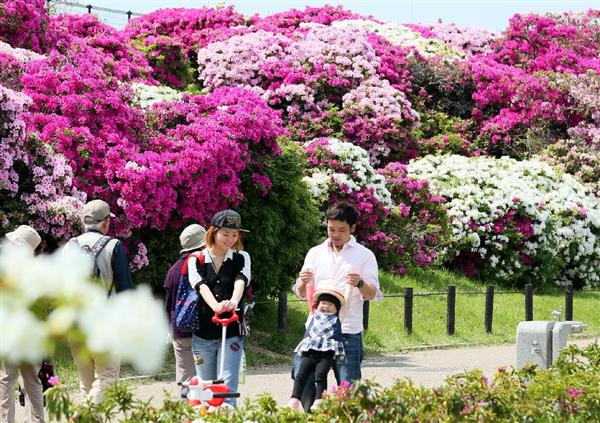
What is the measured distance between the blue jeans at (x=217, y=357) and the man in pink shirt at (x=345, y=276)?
0.48 meters

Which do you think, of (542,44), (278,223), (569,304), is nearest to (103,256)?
(278,223)

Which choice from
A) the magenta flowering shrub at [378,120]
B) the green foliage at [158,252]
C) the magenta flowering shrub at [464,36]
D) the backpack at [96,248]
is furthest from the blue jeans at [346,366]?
the magenta flowering shrub at [464,36]

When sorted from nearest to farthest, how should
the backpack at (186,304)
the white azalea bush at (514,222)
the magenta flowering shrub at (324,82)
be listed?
1. the backpack at (186,304)
2. the white azalea bush at (514,222)
3. the magenta flowering shrub at (324,82)

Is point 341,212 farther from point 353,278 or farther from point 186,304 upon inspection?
point 186,304

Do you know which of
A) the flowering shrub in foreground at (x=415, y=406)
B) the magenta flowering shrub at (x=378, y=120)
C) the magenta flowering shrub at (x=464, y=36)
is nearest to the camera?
the flowering shrub in foreground at (x=415, y=406)

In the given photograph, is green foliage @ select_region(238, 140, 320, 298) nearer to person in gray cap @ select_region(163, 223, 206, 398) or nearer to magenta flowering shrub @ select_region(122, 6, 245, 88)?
person in gray cap @ select_region(163, 223, 206, 398)

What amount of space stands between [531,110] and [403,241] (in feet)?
24.1

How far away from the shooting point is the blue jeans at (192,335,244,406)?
7250mm

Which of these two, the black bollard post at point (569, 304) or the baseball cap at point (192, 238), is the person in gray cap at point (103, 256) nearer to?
the baseball cap at point (192, 238)

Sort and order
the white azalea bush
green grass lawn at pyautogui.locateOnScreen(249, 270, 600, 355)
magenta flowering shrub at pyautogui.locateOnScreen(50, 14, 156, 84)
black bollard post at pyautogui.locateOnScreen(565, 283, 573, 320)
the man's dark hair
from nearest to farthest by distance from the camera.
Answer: the man's dark hair < green grass lawn at pyautogui.locateOnScreen(249, 270, 600, 355) < magenta flowering shrub at pyautogui.locateOnScreen(50, 14, 156, 84) < black bollard post at pyautogui.locateOnScreen(565, 283, 573, 320) < the white azalea bush

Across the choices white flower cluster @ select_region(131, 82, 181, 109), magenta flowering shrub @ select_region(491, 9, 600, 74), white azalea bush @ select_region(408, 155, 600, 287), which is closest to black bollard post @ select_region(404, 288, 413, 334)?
white flower cluster @ select_region(131, 82, 181, 109)

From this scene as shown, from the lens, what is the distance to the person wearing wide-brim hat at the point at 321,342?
7145mm

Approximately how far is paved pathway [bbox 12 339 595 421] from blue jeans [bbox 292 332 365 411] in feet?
8.09

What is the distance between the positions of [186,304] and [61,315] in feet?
18.3
